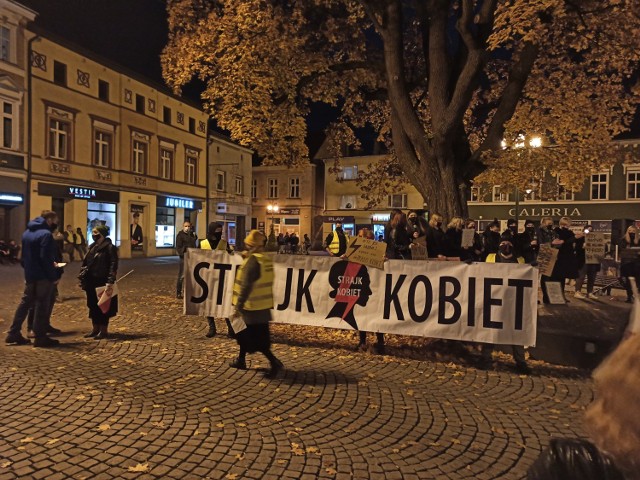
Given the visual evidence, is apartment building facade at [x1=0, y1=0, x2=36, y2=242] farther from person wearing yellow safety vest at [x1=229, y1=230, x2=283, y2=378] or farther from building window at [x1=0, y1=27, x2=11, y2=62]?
person wearing yellow safety vest at [x1=229, y1=230, x2=283, y2=378]

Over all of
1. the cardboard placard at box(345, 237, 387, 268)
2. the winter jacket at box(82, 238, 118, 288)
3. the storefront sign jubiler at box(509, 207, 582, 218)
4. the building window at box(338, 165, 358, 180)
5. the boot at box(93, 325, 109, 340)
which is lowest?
the boot at box(93, 325, 109, 340)

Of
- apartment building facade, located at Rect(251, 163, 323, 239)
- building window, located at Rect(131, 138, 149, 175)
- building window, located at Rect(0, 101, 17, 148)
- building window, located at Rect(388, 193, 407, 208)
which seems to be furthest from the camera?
apartment building facade, located at Rect(251, 163, 323, 239)

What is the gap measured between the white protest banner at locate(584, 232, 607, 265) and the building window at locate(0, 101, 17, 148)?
24809 mm

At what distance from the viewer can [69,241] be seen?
953 inches

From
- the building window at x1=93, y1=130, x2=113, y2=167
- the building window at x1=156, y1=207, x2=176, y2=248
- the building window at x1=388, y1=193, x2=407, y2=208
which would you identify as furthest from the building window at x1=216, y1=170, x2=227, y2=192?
the building window at x1=388, y1=193, x2=407, y2=208

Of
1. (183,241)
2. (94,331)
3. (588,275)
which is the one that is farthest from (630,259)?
(94,331)

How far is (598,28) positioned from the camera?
10.8 meters

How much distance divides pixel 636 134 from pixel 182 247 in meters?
39.9

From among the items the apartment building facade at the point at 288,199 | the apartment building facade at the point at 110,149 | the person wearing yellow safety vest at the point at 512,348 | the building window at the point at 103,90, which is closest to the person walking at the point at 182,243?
the person wearing yellow safety vest at the point at 512,348

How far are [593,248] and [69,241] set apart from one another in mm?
22822

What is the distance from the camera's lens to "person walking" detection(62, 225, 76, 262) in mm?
24047

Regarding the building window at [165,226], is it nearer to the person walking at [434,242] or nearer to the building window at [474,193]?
the building window at [474,193]

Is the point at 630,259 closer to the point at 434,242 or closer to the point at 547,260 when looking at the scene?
the point at 547,260

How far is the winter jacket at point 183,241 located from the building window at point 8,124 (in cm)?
1601
